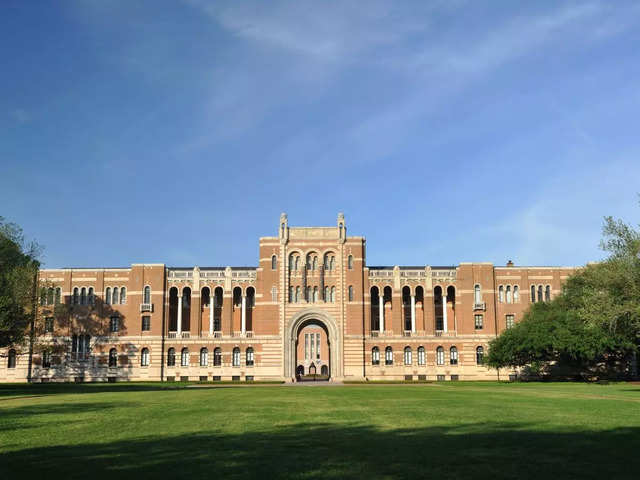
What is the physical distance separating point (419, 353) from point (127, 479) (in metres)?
79.1

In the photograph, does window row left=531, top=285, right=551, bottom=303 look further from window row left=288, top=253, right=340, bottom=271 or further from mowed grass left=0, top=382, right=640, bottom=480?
mowed grass left=0, top=382, right=640, bottom=480

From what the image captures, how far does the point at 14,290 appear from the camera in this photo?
5569 cm

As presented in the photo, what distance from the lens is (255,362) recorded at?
88250 mm

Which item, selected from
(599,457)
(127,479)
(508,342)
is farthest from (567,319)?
Answer: (127,479)

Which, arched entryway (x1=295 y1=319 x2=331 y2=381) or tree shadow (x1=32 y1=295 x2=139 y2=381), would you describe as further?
arched entryway (x1=295 y1=319 x2=331 y2=381)

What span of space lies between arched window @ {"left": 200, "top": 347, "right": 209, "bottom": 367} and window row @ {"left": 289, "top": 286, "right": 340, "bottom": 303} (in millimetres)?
13115

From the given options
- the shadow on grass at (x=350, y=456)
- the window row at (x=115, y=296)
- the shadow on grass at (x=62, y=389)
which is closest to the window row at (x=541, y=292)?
the shadow on grass at (x=62, y=389)

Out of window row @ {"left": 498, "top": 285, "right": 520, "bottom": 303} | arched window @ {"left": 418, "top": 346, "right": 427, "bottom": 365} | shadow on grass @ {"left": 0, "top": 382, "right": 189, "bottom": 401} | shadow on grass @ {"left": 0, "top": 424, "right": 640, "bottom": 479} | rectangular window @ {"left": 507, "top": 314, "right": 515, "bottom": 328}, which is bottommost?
shadow on grass @ {"left": 0, "top": 382, "right": 189, "bottom": 401}

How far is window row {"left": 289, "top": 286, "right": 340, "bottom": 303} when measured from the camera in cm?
8894

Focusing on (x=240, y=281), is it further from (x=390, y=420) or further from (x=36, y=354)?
(x=390, y=420)

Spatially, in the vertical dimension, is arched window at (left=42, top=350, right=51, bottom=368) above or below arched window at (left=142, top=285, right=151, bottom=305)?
below

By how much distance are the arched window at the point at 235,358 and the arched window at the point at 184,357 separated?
5.97 meters

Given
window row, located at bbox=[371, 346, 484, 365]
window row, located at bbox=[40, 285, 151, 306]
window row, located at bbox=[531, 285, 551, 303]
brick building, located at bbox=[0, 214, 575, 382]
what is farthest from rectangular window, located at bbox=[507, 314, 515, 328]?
window row, located at bbox=[40, 285, 151, 306]

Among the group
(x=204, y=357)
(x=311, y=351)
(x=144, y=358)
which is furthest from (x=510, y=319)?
(x=311, y=351)
